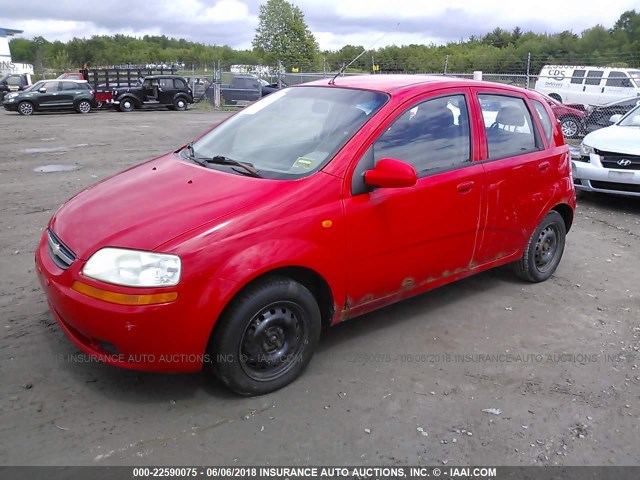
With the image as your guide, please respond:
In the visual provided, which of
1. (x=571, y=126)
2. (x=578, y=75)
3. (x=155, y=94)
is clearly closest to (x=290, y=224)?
(x=571, y=126)

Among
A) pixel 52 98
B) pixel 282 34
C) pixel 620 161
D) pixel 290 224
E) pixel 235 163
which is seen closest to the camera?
pixel 290 224

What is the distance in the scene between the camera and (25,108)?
2209cm

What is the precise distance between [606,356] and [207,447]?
2697 millimetres

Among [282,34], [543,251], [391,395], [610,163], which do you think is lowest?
[391,395]

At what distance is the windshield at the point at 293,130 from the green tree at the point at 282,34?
65266mm

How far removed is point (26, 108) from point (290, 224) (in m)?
22.8

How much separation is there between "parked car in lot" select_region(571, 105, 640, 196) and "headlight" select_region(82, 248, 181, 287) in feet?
22.3

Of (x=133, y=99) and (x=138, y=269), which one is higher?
(x=133, y=99)

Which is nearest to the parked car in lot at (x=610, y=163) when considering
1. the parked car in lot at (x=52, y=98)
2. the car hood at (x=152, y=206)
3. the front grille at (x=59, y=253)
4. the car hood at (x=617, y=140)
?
the car hood at (x=617, y=140)

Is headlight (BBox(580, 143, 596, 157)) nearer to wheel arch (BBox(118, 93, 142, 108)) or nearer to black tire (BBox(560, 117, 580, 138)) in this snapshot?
black tire (BBox(560, 117, 580, 138))

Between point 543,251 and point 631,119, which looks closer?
point 543,251

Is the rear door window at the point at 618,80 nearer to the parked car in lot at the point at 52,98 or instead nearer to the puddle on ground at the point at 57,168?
the puddle on ground at the point at 57,168

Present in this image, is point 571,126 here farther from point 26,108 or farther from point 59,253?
point 26,108

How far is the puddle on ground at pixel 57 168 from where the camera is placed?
9.30m
